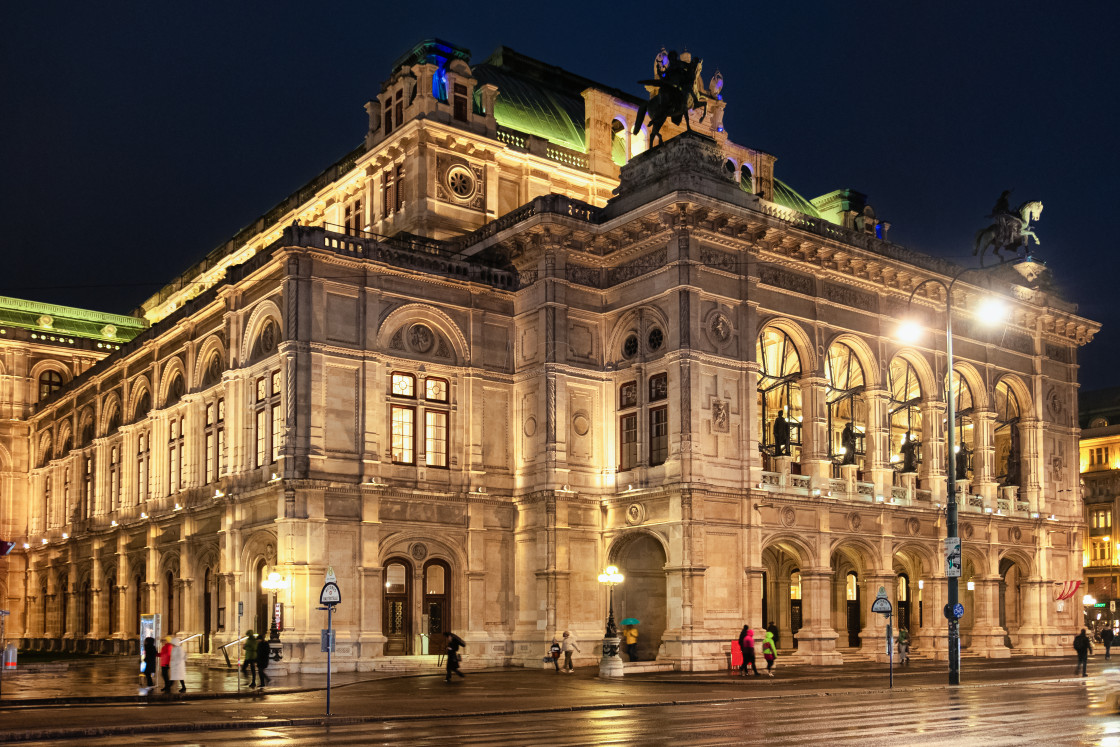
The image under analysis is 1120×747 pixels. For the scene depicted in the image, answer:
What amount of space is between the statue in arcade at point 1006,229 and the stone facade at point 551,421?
2.34 metres

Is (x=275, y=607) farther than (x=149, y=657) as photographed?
Yes

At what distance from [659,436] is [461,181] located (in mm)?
15474

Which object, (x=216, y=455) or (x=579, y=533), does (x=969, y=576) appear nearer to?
(x=579, y=533)

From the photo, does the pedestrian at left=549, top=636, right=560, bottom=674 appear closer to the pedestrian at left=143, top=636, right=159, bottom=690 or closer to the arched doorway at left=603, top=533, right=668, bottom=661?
the arched doorway at left=603, top=533, right=668, bottom=661

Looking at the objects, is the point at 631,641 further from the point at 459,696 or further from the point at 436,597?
the point at 459,696

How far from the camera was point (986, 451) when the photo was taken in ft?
178

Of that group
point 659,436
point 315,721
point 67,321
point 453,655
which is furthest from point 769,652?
point 67,321

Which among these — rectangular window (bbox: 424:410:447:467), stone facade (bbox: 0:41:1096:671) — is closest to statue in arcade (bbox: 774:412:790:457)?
stone facade (bbox: 0:41:1096:671)

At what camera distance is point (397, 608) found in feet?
146

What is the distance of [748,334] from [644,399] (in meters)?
4.33

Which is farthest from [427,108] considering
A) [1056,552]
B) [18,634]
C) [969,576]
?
[18,634]

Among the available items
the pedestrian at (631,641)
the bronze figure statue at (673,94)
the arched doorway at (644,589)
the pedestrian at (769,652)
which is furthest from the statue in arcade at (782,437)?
the bronze figure statue at (673,94)

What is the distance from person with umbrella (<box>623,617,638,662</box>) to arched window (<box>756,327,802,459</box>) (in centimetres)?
984

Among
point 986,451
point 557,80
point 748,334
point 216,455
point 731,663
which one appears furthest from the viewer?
point 557,80
